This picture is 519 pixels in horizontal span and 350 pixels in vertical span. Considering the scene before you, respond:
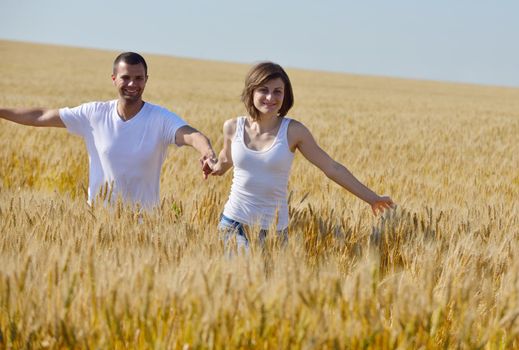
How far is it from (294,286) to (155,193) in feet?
6.88

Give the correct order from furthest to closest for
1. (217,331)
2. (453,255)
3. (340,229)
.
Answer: (340,229) < (453,255) < (217,331)

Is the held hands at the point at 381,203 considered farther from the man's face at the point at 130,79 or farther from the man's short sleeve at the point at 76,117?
the man's short sleeve at the point at 76,117

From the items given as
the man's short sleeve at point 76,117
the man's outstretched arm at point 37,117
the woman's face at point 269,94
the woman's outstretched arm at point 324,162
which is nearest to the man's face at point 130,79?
the man's short sleeve at point 76,117

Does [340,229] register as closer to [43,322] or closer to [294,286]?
[294,286]

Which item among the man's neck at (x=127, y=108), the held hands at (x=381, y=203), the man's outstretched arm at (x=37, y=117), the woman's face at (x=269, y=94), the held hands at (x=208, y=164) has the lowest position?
the held hands at (x=381, y=203)

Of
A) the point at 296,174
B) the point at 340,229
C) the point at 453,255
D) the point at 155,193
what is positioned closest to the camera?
the point at 453,255

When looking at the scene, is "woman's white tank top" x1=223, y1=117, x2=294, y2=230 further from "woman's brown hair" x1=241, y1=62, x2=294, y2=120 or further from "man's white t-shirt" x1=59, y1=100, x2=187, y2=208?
"man's white t-shirt" x1=59, y1=100, x2=187, y2=208

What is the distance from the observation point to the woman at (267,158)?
2955 mm

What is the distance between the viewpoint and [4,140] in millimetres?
5652

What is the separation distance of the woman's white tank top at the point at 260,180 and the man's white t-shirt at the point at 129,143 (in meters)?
0.47

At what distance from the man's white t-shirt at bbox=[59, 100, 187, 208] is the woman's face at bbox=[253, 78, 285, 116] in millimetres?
579

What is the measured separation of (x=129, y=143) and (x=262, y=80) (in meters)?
0.86

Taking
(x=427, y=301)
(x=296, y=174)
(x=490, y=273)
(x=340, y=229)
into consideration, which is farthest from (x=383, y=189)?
(x=427, y=301)

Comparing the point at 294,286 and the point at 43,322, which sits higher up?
the point at 294,286
